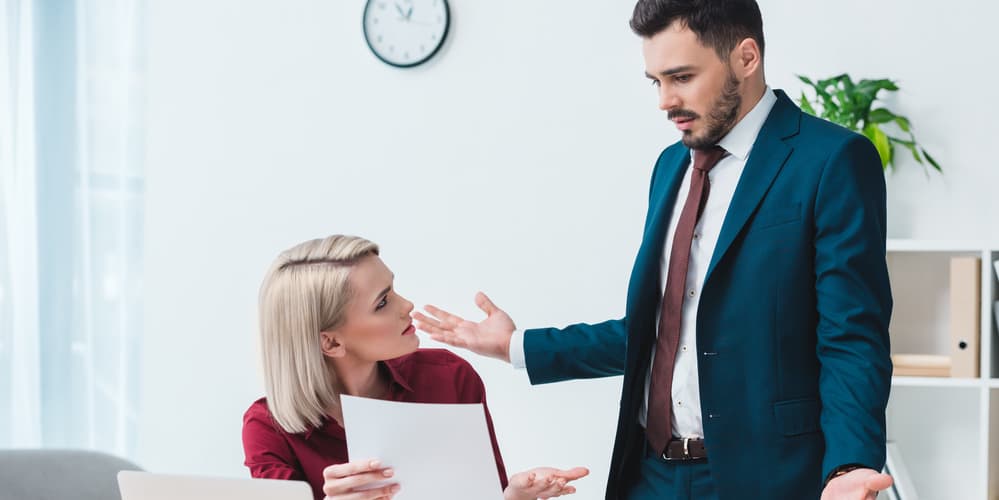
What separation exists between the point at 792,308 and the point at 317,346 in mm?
889

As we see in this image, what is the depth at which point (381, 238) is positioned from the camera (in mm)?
3180

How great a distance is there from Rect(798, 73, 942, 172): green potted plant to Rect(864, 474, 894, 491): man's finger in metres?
1.44

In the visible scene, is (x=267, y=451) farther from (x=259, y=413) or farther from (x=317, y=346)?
(x=317, y=346)

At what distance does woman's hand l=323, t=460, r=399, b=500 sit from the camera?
154 centimetres

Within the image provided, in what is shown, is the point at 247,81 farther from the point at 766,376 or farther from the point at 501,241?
the point at 766,376

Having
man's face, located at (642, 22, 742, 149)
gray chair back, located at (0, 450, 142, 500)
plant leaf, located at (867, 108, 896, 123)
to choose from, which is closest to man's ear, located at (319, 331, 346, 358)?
gray chair back, located at (0, 450, 142, 500)

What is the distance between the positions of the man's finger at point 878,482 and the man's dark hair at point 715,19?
0.70 m

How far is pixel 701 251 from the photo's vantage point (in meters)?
1.67

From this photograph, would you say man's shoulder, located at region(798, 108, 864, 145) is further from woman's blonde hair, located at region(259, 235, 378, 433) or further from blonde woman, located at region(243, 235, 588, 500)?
woman's blonde hair, located at region(259, 235, 378, 433)

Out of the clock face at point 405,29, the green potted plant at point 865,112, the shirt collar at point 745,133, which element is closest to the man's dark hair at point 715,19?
the shirt collar at point 745,133

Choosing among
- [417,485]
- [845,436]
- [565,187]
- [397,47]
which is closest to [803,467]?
[845,436]

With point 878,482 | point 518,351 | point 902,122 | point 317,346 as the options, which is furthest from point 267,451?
point 902,122

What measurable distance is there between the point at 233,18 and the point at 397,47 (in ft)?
2.10

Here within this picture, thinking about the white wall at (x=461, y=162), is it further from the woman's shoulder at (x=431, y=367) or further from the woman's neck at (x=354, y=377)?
the woman's neck at (x=354, y=377)
